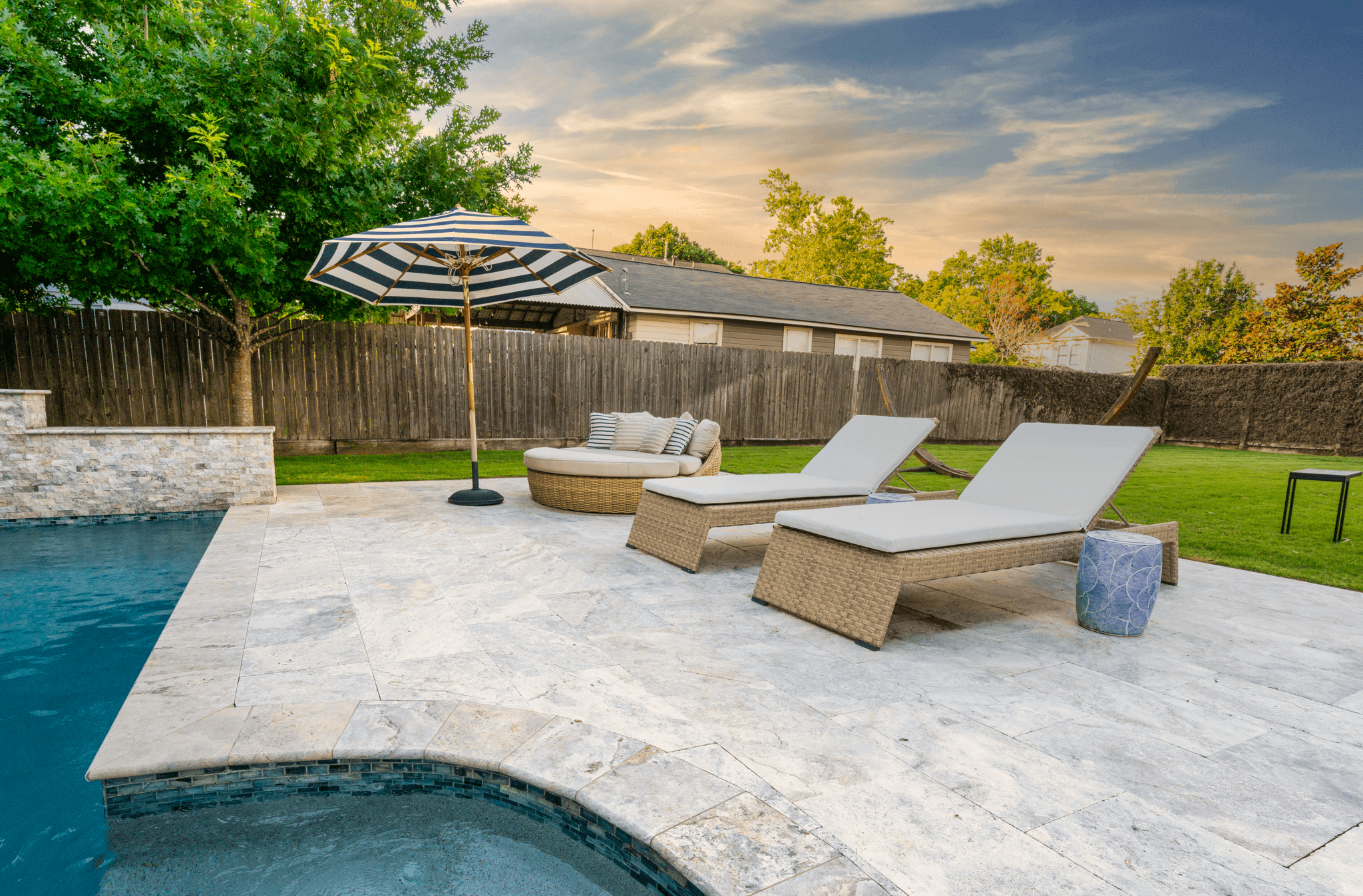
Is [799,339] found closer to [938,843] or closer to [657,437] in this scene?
[657,437]

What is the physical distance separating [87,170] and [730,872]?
26.9ft

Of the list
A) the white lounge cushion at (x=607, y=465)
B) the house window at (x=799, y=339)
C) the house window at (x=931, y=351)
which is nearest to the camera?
the white lounge cushion at (x=607, y=465)

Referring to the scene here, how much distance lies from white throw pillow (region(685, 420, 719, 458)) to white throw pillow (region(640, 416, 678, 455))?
0.89 feet

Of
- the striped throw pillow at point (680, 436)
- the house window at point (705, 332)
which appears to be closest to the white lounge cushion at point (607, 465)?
the striped throw pillow at point (680, 436)

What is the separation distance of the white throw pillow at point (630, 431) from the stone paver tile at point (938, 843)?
4651mm

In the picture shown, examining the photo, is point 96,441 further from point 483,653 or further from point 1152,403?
point 1152,403

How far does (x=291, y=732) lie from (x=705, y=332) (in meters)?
14.9

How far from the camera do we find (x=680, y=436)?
5.89m

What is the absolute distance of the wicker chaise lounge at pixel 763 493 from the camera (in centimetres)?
386

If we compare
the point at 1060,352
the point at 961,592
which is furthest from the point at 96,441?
the point at 1060,352

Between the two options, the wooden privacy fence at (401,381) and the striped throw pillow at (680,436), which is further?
the wooden privacy fence at (401,381)

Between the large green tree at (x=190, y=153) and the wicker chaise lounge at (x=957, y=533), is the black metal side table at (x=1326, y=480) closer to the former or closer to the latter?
the wicker chaise lounge at (x=957, y=533)

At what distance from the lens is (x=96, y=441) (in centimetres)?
529

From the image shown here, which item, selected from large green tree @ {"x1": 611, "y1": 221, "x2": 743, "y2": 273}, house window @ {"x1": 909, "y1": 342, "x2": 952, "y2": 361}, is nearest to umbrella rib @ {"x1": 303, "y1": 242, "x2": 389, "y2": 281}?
house window @ {"x1": 909, "y1": 342, "x2": 952, "y2": 361}
